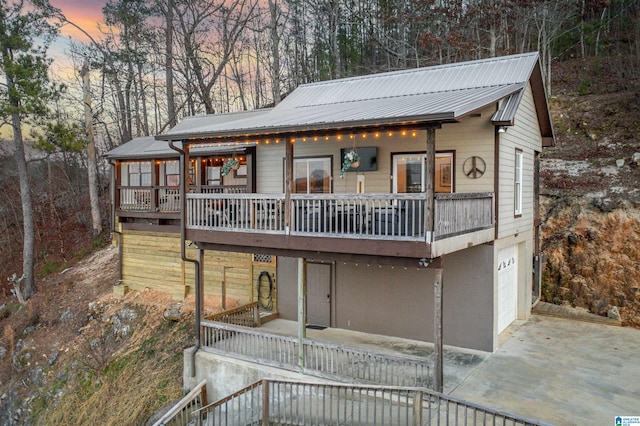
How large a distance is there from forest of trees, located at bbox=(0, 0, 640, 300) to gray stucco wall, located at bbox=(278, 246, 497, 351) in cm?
1426

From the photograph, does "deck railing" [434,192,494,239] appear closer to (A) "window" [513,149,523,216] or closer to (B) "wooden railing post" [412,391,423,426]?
(A) "window" [513,149,523,216]

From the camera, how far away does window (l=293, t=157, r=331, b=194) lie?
13.1 meters

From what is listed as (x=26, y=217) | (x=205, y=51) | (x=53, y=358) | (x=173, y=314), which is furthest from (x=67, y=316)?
(x=205, y=51)

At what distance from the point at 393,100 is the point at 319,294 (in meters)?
5.86

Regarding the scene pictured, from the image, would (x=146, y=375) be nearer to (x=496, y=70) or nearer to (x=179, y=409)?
(x=179, y=409)

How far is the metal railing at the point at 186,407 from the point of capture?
936 centimetres

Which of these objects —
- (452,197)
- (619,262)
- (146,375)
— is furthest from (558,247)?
(146,375)

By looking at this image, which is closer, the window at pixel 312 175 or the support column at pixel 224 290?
the window at pixel 312 175

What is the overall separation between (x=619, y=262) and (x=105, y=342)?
54.9 feet

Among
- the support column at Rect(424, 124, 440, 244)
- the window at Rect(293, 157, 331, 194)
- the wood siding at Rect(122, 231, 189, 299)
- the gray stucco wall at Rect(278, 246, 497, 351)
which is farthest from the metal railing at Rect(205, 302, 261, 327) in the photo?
the support column at Rect(424, 124, 440, 244)

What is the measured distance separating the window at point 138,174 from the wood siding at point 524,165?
13.0 m

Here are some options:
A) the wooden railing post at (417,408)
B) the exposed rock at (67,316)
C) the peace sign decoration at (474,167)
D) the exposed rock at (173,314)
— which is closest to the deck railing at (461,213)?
the peace sign decoration at (474,167)

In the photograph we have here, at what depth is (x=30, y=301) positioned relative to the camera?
63.3 feet

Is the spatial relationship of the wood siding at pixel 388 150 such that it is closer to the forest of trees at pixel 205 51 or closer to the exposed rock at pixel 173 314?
the exposed rock at pixel 173 314
